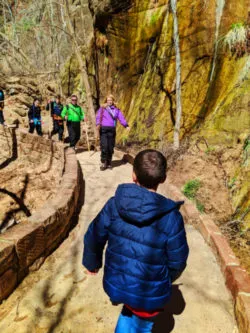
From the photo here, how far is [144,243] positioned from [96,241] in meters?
0.39

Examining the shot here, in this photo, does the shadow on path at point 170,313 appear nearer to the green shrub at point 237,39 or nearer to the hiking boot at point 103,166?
the hiking boot at point 103,166

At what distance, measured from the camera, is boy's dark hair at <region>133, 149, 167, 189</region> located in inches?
72.0

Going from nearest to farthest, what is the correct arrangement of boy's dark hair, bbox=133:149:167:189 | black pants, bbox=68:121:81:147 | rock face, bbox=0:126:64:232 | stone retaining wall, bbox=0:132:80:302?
boy's dark hair, bbox=133:149:167:189
stone retaining wall, bbox=0:132:80:302
rock face, bbox=0:126:64:232
black pants, bbox=68:121:81:147

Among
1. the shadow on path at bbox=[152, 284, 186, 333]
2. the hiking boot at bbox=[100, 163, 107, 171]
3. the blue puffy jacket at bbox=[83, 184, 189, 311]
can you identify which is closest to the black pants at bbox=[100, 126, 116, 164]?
the hiking boot at bbox=[100, 163, 107, 171]

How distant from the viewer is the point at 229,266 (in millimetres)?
3209

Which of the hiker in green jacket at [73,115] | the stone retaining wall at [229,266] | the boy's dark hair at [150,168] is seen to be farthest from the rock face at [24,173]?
the boy's dark hair at [150,168]

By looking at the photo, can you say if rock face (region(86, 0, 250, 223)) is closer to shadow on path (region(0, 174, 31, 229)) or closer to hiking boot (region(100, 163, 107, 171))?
hiking boot (region(100, 163, 107, 171))

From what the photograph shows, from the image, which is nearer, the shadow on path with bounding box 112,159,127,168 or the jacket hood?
the jacket hood

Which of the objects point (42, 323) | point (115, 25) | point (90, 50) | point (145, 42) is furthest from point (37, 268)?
point (90, 50)

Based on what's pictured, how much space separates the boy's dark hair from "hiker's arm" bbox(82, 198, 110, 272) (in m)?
0.33

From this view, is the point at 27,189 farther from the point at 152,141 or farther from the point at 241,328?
the point at 241,328

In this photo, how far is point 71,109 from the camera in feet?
27.1

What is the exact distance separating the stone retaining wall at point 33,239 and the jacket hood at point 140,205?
5.10ft

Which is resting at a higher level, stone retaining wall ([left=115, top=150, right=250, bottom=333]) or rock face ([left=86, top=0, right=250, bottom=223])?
rock face ([left=86, top=0, right=250, bottom=223])
